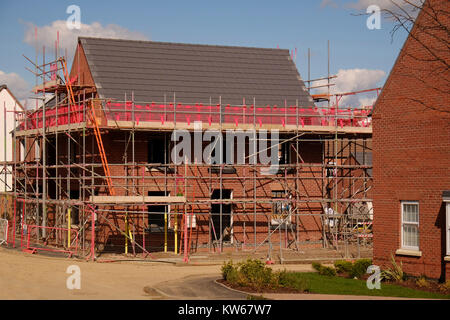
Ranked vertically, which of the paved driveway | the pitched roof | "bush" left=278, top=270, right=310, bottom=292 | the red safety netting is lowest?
the paved driveway

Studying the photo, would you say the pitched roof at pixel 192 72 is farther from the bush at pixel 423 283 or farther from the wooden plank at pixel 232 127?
the bush at pixel 423 283

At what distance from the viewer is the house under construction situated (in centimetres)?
3088

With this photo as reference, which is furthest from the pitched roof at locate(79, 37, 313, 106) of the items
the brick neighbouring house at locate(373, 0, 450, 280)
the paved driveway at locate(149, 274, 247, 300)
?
the paved driveway at locate(149, 274, 247, 300)

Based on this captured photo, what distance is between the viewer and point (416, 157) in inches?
867

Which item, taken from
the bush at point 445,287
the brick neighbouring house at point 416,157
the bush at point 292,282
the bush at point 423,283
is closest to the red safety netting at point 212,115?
the brick neighbouring house at point 416,157

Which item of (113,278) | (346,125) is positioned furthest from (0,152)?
(113,278)

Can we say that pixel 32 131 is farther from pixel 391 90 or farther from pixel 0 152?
pixel 391 90

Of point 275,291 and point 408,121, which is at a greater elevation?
point 408,121

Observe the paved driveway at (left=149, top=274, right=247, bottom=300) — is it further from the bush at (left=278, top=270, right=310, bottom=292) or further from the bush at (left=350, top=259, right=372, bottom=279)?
the bush at (left=350, top=259, right=372, bottom=279)

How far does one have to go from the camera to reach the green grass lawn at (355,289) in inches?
764

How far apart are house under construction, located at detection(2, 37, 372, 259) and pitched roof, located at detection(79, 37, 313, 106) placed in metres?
0.08
